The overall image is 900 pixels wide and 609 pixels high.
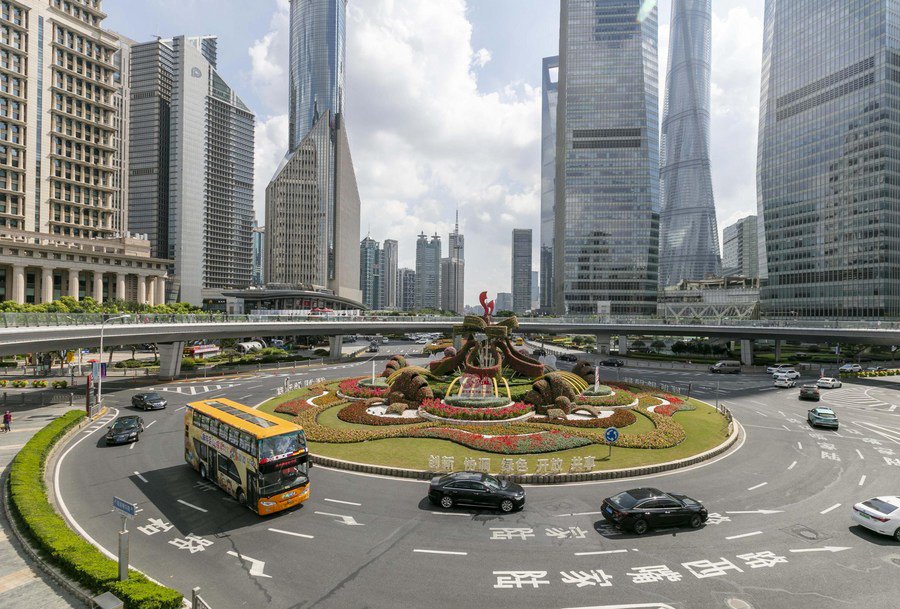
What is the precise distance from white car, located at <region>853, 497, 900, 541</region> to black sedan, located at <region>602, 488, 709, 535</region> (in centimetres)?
619

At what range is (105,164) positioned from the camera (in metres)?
105

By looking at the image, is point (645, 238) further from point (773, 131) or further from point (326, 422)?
point (326, 422)

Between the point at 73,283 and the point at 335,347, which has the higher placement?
the point at 73,283

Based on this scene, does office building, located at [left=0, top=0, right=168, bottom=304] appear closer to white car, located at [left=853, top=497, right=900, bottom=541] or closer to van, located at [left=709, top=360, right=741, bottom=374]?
white car, located at [left=853, top=497, right=900, bottom=541]

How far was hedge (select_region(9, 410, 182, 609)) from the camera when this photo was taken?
12.0m

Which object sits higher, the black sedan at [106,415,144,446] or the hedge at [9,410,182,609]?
the hedge at [9,410,182,609]

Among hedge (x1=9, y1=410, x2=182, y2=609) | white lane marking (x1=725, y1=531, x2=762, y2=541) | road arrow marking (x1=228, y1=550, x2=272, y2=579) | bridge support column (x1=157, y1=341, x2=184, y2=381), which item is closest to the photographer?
hedge (x1=9, y1=410, x2=182, y2=609)

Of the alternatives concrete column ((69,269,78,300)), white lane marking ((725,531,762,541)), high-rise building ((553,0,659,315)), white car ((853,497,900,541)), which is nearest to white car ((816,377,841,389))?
white car ((853,497,900,541))

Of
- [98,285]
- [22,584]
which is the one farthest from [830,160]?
[98,285]

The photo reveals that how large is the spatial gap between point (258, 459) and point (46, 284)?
106968 millimetres

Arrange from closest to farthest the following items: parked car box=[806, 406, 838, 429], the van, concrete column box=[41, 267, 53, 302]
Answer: parked car box=[806, 406, 838, 429]
the van
concrete column box=[41, 267, 53, 302]

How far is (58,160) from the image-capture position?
9581 centimetres

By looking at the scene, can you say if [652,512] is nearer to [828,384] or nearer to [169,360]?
[828,384]

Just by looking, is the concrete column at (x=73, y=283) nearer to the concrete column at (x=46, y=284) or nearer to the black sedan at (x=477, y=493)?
the concrete column at (x=46, y=284)
